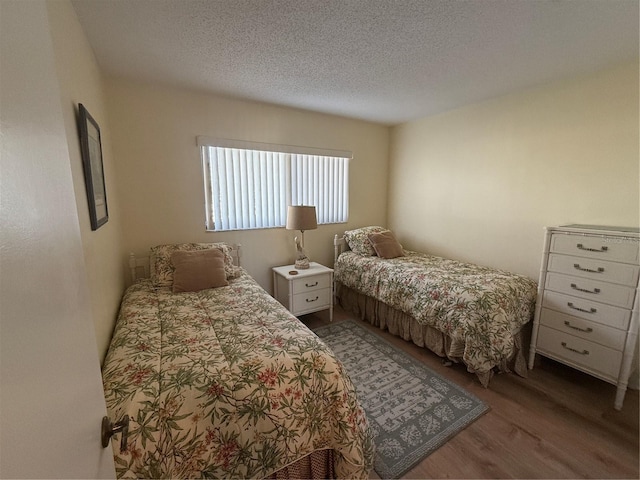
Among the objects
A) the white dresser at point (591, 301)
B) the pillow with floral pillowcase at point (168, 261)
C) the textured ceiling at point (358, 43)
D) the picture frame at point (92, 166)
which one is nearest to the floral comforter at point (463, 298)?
the white dresser at point (591, 301)

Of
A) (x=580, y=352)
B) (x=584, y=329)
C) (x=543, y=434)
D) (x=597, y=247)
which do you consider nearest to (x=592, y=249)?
(x=597, y=247)

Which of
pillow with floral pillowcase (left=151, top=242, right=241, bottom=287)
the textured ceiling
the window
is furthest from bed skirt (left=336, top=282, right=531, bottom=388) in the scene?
the textured ceiling

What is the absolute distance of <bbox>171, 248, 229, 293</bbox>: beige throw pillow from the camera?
2.15 m

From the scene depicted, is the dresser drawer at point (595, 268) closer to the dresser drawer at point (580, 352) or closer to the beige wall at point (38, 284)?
the dresser drawer at point (580, 352)

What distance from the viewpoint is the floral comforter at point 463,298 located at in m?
1.97

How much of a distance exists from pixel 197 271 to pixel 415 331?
2.01 metres

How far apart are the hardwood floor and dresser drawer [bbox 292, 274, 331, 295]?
135cm

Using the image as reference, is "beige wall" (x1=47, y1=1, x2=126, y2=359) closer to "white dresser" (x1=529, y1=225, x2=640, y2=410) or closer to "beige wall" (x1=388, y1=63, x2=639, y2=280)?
"white dresser" (x1=529, y1=225, x2=640, y2=410)

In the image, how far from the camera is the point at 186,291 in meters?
2.13

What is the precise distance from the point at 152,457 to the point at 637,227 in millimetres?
3203

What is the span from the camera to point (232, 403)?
3.61ft

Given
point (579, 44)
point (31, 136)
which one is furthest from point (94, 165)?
point (579, 44)

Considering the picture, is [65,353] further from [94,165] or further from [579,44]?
[579,44]

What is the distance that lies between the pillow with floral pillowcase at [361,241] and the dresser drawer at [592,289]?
166 centimetres
